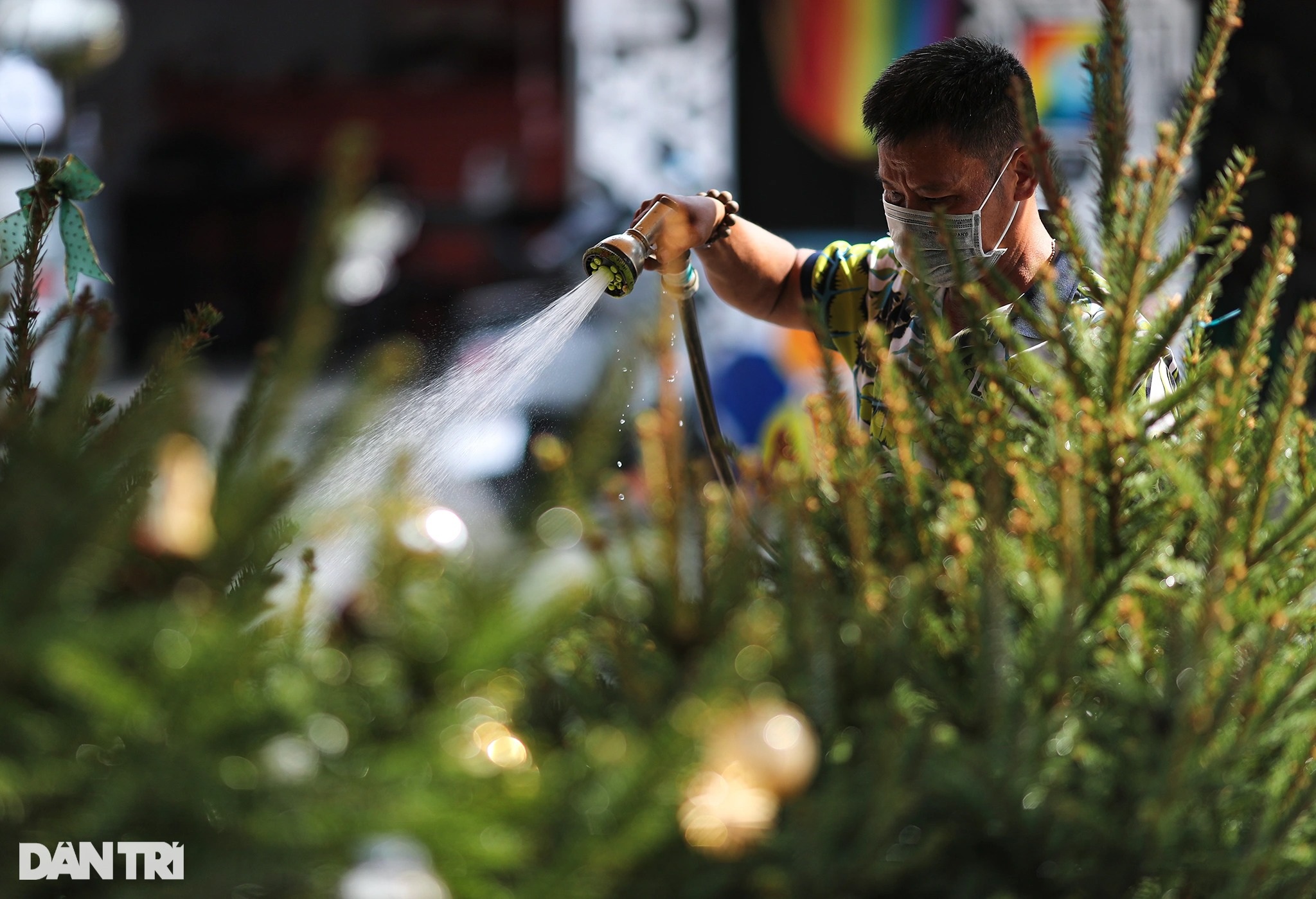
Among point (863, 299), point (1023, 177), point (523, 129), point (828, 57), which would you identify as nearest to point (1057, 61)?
point (828, 57)

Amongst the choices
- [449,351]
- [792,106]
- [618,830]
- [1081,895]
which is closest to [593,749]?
[618,830]

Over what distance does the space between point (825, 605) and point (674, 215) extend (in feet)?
3.36

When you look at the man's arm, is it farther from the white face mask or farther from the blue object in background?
the blue object in background

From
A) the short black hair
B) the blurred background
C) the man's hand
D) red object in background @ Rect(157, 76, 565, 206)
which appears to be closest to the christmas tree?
the short black hair

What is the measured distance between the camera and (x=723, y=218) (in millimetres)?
1992

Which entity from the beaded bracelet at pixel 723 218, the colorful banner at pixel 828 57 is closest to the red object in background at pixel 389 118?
the colorful banner at pixel 828 57

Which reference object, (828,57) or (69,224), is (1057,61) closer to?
(828,57)

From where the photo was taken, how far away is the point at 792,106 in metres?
5.48

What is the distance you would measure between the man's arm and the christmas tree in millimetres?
940

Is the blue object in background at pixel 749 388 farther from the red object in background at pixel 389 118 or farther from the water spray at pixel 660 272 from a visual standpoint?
the water spray at pixel 660 272

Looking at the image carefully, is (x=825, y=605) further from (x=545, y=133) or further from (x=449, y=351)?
(x=545, y=133)
